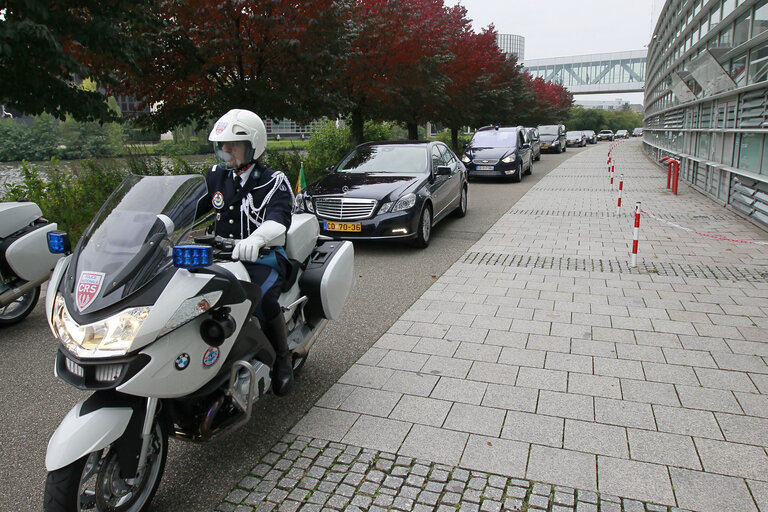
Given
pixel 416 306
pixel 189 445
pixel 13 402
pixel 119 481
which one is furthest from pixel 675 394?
pixel 13 402

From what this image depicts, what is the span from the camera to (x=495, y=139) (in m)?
20.0

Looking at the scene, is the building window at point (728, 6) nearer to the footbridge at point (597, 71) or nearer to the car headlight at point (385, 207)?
the car headlight at point (385, 207)

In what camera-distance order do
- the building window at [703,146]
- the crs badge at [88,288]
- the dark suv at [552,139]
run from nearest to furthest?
the crs badge at [88,288] → the building window at [703,146] → the dark suv at [552,139]

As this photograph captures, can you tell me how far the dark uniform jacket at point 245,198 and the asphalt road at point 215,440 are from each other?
124 cm

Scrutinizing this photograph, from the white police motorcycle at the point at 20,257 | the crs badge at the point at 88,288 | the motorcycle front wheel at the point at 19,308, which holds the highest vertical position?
the crs badge at the point at 88,288

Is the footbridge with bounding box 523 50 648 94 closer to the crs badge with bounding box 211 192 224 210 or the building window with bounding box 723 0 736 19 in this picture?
the building window with bounding box 723 0 736 19

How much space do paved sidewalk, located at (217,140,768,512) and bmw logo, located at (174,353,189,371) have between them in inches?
33.0

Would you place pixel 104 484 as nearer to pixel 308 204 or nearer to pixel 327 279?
pixel 327 279

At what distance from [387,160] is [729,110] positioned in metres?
8.16

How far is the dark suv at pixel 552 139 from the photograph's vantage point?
37.0m

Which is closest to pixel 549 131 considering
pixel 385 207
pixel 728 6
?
pixel 728 6

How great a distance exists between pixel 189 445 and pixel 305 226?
152 centimetres

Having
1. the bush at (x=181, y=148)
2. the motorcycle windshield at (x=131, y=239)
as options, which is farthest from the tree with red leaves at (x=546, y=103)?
the motorcycle windshield at (x=131, y=239)

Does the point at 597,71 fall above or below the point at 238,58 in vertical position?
above
